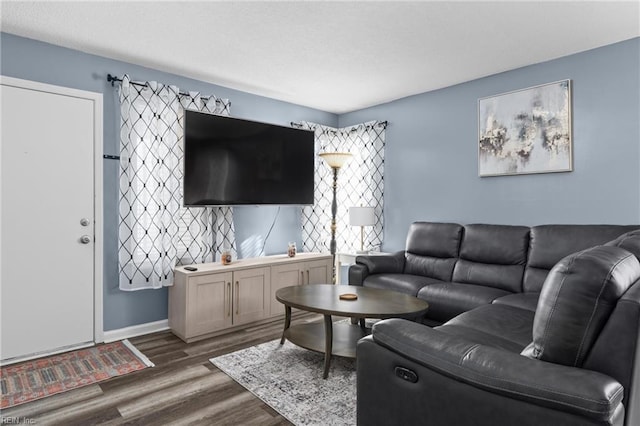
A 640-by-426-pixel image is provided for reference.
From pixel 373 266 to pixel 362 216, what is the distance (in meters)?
0.83

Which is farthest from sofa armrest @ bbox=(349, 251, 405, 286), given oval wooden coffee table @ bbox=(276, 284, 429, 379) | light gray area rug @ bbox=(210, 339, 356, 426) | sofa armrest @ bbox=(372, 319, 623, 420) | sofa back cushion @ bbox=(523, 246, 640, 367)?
sofa back cushion @ bbox=(523, 246, 640, 367)

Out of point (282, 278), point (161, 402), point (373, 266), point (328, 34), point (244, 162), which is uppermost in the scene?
point (328, 34)

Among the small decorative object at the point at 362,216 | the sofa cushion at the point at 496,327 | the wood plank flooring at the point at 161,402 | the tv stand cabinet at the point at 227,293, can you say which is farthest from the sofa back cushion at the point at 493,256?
the wood plank flooring at the point at 161,402

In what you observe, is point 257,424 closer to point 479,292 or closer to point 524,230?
point 479,292

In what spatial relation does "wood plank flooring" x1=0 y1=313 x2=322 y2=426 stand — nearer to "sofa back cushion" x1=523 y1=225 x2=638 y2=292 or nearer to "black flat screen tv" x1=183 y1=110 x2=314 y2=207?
"black flat screen tv" x1=183 y1=110 x2=314 y2=207

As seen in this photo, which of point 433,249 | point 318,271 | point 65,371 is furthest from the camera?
point 318,271

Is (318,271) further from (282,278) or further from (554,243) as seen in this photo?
(554,243)

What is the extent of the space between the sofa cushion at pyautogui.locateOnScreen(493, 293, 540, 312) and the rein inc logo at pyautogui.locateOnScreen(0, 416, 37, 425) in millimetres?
3023

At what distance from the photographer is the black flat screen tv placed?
3557 millimetres

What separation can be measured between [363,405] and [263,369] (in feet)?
4.45

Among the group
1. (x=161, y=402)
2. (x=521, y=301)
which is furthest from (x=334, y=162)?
(x=161, y=402)

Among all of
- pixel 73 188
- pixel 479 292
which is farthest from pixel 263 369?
→ pixel 73 188

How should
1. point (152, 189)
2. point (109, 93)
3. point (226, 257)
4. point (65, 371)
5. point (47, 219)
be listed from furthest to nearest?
1. point (226, 257)
2. point (152, 189)
3. point (109, 93)
4. point (47, 219)
5. point (65, 371)

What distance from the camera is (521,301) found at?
275cm
